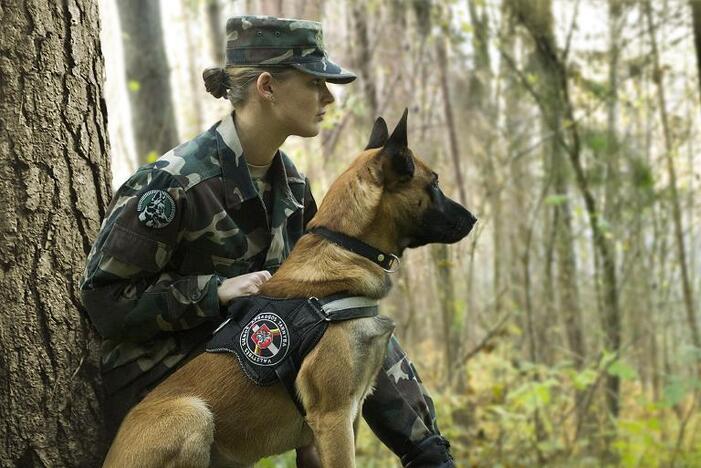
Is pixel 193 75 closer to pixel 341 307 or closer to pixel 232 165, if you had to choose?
pixel 232 165

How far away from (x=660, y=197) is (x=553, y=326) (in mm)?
2115

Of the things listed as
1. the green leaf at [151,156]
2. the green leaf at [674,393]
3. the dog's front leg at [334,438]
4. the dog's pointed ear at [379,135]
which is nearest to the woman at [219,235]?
the dog's pointed ear at [379,135]

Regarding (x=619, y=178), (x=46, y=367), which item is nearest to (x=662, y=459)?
(x=619, y=178)

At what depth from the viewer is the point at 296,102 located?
11.5 feet

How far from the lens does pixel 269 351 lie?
3176mm

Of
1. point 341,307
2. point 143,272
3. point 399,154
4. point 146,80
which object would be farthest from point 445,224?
point 146,80

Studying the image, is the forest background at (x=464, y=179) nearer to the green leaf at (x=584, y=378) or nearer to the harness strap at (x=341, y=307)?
the green leaf at (x=584, y=378)

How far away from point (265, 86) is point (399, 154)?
701 mm

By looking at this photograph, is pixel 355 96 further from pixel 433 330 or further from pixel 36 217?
pixel 36 217

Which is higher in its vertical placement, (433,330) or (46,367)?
(46,367)

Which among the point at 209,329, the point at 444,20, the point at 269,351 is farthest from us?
the point at 444,20

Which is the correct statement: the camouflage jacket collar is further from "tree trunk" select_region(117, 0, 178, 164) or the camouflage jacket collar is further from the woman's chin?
"tree trunk" select_region(117, 0, 178, 164)

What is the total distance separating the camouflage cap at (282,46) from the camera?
3480 millimetres

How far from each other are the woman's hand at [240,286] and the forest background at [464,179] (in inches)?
25.2
